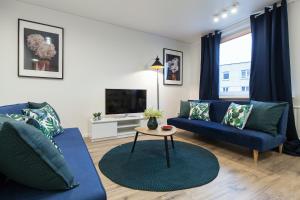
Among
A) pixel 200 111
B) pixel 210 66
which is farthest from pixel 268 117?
pixel 210 66

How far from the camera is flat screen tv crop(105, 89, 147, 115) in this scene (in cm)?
366

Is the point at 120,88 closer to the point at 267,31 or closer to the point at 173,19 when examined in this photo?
the point at 173,19

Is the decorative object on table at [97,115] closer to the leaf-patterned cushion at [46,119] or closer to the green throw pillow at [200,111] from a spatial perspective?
the leaf-patterned cushion at [46,119]

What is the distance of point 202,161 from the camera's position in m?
2.39

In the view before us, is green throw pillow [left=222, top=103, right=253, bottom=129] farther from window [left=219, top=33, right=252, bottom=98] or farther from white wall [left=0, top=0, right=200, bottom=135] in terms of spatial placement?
white wall [left=0, top=0, right=200, bottom=135]

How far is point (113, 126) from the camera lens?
347 cm

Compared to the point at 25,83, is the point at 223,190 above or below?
below

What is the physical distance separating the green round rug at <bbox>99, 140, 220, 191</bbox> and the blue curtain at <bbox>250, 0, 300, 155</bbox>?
1430mm

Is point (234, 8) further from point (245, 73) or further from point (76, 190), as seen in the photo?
point (76, 190)

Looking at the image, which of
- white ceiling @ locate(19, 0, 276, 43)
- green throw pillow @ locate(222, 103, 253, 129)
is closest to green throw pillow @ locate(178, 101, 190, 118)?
green throw pillow @ locate(222, 103, 253, 129)

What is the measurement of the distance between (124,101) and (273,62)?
288cm

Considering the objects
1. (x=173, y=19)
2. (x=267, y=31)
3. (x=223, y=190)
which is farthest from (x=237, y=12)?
(x=223, y=190)

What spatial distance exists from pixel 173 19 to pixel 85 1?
168cm

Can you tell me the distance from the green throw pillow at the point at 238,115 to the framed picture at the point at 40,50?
3117 mm
